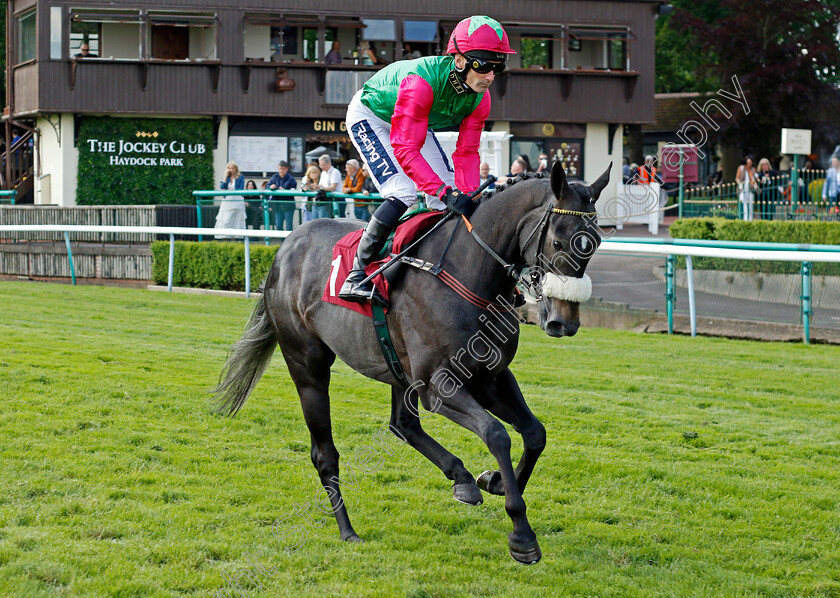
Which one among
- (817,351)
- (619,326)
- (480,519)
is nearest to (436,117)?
(480,519)

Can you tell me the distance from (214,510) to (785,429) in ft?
13.1

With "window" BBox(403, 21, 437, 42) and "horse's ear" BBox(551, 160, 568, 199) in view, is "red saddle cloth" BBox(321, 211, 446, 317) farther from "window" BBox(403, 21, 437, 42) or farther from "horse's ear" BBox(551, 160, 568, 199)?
"window" BBox(403, 21, 437, 42)

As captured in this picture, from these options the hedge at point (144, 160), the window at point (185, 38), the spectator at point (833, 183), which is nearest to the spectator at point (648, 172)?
the spectator at point (833, 183)

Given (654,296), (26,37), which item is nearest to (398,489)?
(654,296)

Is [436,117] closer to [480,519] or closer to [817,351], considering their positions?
[480,519]

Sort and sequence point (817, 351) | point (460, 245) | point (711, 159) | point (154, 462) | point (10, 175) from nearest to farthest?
point (460, 245) < point (154, 462) < point (817, 351) < point (10, 175) < point (711, 159)

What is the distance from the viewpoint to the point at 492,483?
4285 mm

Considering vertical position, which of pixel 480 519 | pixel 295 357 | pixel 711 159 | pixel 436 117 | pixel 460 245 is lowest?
pixel 480 519

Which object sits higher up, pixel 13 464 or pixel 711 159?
pixel 711 159

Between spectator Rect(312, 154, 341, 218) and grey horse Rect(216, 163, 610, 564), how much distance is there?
9.33 metres

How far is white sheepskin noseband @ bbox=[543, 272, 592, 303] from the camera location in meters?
3.83

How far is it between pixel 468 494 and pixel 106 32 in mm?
23336

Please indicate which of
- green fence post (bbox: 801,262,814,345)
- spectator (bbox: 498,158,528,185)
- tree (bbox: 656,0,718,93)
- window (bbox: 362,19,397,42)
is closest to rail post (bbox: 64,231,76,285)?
spectator (bbox: 498,158,528,185)

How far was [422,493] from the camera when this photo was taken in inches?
206
